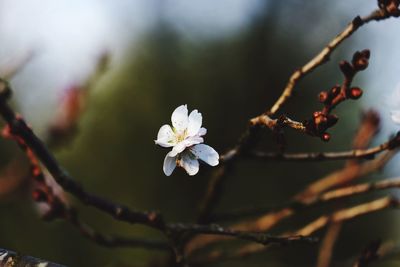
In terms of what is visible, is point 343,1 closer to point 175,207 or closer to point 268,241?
point 175,207

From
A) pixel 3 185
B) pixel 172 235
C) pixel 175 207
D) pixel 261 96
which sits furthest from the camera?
pixel 261 96

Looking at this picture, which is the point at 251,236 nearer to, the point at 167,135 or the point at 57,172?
the point at 167,135

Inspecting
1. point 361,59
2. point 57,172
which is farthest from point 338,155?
point 57,172

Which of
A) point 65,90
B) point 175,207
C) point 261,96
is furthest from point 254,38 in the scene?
point 65,90

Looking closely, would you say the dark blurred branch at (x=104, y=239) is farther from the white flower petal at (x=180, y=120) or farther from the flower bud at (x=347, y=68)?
the flower bud at (x=347, y=68)

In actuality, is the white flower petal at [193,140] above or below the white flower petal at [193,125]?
below

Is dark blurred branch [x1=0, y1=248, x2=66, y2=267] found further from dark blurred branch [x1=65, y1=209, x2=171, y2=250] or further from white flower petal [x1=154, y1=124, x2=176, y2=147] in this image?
dark blurred branch [x1=65, y1=209, x2=171, y2=250]

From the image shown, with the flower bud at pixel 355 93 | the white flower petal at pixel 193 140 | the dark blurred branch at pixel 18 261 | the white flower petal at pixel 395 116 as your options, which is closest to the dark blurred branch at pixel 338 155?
the white flower petal at pixel 395 116

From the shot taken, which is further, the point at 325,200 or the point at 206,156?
the point at 325,200
